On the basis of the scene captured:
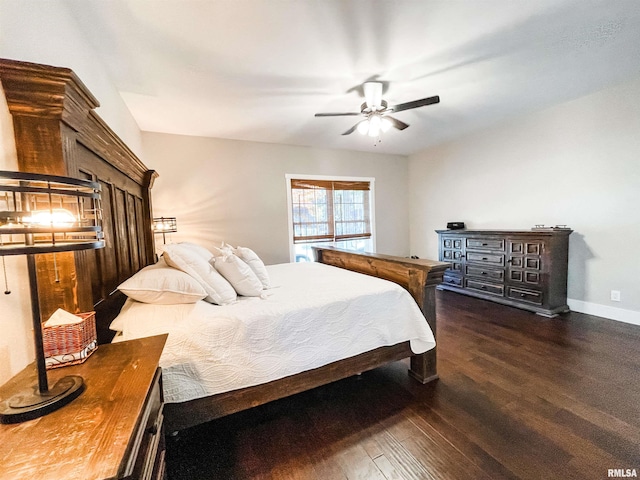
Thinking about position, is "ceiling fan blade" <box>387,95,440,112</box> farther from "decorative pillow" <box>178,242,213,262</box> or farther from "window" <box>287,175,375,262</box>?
"window" <box>287,175,375,262</box>

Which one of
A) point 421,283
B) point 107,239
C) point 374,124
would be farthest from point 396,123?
point 107,239

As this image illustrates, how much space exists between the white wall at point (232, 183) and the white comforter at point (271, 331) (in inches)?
94.0

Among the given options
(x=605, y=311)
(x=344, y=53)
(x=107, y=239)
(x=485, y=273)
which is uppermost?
(x=344, y=53)

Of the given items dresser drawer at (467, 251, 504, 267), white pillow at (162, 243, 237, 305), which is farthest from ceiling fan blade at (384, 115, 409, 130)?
white pillow at (162, 243, 237, 305)

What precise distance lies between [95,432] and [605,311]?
4588 mm

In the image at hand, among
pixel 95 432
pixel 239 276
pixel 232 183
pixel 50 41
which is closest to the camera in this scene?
pixel 95 432

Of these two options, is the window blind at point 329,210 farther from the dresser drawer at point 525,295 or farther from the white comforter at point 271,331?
the white comforter at point 271,331

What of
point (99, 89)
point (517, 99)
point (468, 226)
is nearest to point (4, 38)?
point (99, 89)

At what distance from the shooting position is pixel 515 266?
355 cm

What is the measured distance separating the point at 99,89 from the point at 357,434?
2975 mm

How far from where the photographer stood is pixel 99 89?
2053 millimetres

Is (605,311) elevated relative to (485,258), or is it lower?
lower

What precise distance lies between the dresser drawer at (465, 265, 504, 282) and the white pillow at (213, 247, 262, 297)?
3411 millimetres

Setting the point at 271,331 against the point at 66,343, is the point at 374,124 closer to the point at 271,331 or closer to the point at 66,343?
the point at 271,331
